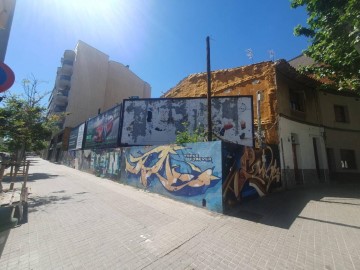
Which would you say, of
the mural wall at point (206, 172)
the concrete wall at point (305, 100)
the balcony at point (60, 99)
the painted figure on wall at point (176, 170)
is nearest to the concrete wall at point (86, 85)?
the balcony at point (60, 99)

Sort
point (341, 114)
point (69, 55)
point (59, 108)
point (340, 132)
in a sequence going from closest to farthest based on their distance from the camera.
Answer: point (340, 132)
point (341, 114)
point (59, 108)
point (69, 55)

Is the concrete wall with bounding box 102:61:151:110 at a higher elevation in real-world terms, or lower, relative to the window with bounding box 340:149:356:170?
higher

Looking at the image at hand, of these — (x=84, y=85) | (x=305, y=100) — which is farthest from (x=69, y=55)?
(x=305, y=100)

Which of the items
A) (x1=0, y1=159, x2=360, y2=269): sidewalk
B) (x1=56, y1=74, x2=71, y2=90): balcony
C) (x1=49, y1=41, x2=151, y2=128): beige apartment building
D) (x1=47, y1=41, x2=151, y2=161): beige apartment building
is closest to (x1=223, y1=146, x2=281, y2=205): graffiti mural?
(x1=0, y1=159, x2=360, y2=269): sidewalk

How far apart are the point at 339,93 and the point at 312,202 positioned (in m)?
12.0

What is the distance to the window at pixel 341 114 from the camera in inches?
615

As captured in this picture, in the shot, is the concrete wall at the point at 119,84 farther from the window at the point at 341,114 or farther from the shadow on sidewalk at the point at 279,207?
the shadow on sidewalk at the point at 279,207

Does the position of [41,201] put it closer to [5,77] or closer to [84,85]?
[5,77]

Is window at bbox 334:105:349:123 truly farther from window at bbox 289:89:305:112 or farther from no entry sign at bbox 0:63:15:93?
no entry sign at bbox 0:63:15:93

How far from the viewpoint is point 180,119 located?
13773 millimetres

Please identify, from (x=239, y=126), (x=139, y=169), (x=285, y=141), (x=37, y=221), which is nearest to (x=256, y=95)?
(x=239, y=126)

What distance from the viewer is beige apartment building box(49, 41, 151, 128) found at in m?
39.2

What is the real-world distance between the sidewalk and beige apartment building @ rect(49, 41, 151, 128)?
36.0 meters

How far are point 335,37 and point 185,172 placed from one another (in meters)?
8.08
